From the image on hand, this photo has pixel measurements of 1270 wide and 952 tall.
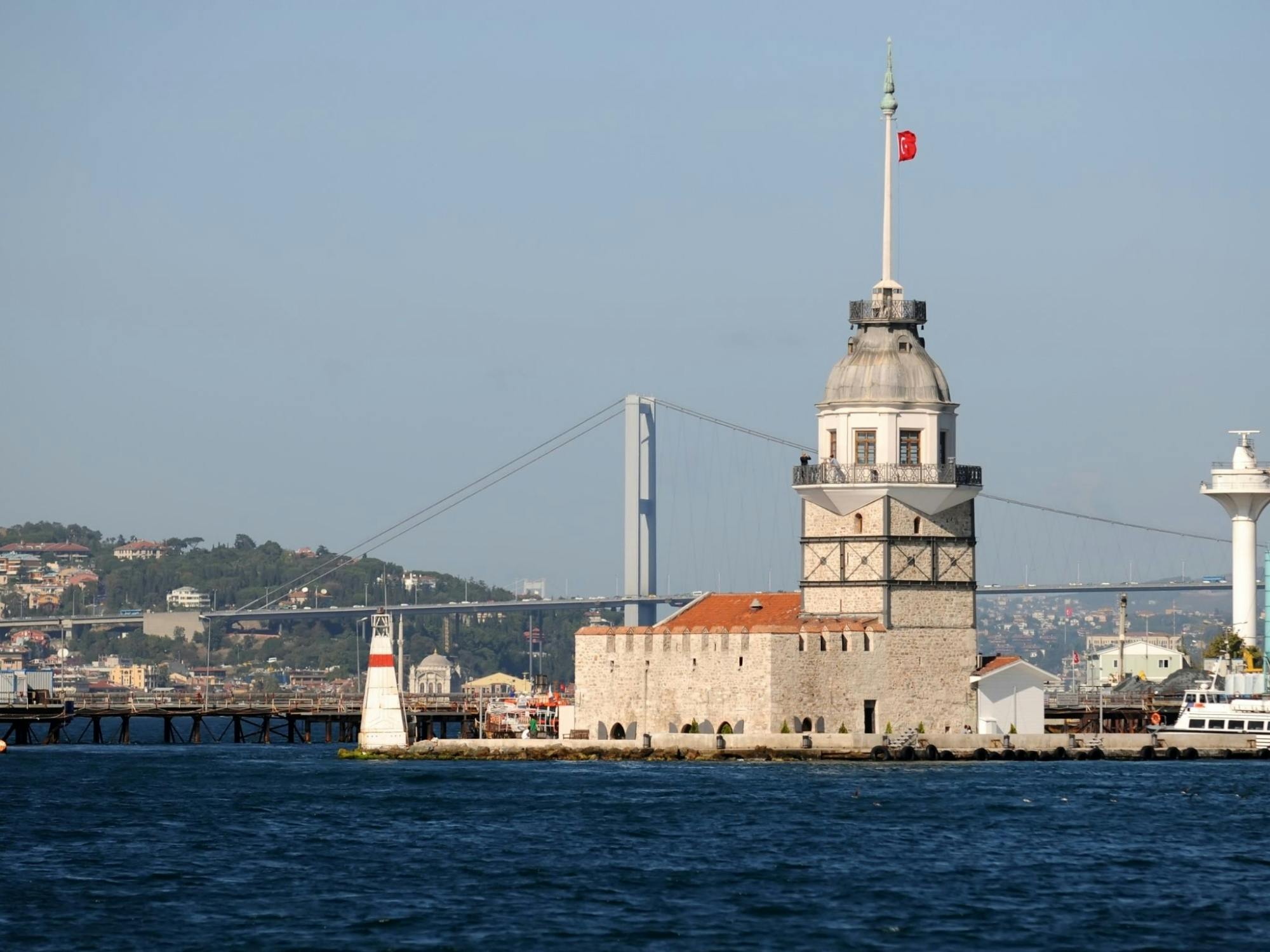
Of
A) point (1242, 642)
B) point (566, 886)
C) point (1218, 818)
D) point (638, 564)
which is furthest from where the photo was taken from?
point (638, 564)

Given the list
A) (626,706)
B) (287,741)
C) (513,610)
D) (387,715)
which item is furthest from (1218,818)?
(513,610)

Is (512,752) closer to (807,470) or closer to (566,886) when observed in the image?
(807,470)

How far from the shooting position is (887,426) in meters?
67.3

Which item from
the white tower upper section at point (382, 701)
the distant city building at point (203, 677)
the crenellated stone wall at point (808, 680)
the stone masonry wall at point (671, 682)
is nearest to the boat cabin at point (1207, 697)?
the crenellated stone wall at point (808, 680)

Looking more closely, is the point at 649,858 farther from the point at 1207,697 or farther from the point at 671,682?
the point at 1207,697

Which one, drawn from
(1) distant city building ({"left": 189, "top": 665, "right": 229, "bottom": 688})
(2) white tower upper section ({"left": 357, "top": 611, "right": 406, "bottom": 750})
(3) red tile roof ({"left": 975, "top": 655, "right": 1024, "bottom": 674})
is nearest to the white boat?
(3) red tile roof ({"left": 975, "top": 655, "right": 1024, "bottom": 674})

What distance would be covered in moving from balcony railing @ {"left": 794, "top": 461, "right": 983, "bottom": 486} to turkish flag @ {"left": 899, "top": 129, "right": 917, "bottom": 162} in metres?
8.60

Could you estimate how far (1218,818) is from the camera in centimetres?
5200

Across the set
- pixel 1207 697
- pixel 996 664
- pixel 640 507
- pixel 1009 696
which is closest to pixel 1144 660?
pixel 640 507

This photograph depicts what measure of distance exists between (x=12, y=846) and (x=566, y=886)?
11.4m

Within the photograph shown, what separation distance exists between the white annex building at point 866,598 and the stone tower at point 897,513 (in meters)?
0.04

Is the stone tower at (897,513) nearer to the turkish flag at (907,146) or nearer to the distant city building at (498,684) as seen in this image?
the turkish flag at (907,146)

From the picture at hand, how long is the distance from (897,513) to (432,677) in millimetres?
105742

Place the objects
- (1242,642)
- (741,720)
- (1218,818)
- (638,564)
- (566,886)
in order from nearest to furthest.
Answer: (566,886)
(1218,818)
(741,720)
(1242,642)
(638,564)
